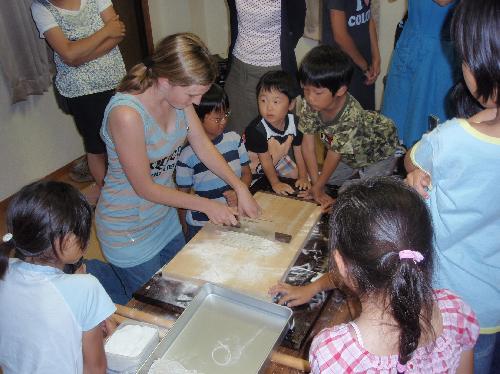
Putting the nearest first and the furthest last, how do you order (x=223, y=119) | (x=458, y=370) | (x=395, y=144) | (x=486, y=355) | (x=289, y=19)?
(x=458, y=370) < (x=486, y=355) < (x=223, y=119) < (x=395, y=144) < (x=289, y=19)

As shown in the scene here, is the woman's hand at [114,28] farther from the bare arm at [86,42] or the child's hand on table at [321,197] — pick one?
the child's hand on table at [321,197]

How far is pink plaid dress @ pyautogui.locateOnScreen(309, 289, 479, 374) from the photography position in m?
0.82

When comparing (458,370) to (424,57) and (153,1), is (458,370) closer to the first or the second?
(424,57)

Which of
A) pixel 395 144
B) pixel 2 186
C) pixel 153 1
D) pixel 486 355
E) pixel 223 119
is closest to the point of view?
pixel 486 355

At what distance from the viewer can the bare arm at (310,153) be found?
2.06m

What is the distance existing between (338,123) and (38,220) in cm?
125

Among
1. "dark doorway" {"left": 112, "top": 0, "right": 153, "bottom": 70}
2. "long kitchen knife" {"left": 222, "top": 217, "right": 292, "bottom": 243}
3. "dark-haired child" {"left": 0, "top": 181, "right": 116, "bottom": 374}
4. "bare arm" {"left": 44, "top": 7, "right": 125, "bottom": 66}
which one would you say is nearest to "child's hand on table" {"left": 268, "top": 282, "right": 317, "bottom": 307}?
"long kitchen knife" {"left": 222, "top": 217, "right": 292, "bottom": 243}

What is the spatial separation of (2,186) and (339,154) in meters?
2.31

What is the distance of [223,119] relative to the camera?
1.88 metres

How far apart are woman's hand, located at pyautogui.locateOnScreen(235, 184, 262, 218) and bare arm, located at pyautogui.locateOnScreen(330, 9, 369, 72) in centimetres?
139

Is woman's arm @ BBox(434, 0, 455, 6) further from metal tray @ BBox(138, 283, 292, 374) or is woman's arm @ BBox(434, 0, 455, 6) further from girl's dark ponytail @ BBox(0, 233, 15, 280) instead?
girl's dark ponytail @ BBox(0, 233, 15, 280)

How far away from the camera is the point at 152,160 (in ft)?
4.99

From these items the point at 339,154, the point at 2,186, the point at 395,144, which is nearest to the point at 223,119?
the point at 339,154

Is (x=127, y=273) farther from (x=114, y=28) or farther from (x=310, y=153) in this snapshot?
(x=114, y=28)
